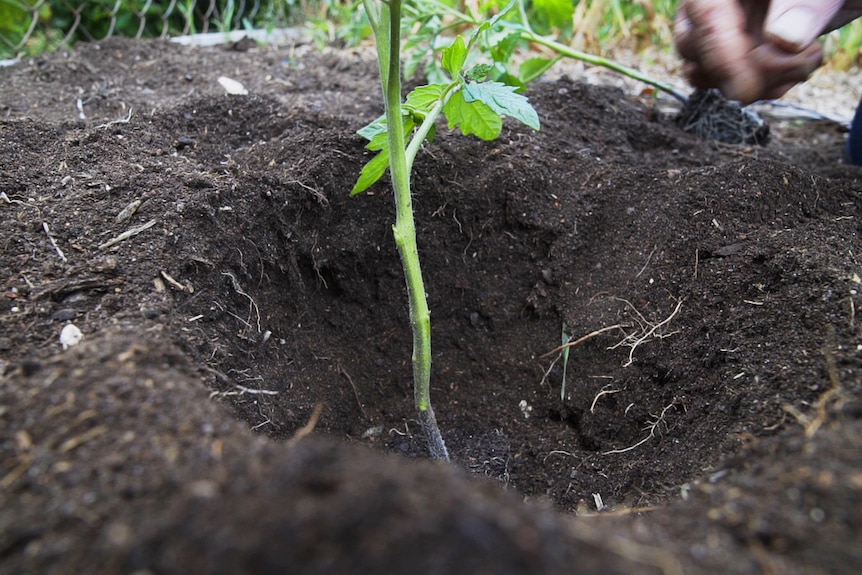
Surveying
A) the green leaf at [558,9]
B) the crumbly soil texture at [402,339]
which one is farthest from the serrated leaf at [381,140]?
the green leaf at [558,9]

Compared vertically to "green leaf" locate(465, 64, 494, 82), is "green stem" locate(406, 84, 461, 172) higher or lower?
lower

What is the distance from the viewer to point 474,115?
129 cm

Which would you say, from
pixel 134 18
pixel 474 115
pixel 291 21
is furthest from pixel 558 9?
pixel 134 18

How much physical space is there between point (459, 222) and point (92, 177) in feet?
2.88

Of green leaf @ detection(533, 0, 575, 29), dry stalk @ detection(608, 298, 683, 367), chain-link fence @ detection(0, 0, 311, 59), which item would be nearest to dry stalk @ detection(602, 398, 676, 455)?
dry stalk @ detection(608, 298, 683, 367)

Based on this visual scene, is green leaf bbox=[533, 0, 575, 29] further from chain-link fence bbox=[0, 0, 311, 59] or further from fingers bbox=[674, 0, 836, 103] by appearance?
chain-link fence bbox=[0, 0, 311, 59]

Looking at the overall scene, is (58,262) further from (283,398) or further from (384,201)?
(384,201)

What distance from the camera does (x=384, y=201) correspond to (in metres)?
1.75

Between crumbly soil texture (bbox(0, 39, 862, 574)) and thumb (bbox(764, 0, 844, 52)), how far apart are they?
416 mm

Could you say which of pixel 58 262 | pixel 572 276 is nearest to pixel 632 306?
pixel 572 276

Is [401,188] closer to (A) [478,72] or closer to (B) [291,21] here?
(A) [478,72]

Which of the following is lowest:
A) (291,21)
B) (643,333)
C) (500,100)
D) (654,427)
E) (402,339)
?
(402,339)

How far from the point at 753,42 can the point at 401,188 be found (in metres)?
0.79

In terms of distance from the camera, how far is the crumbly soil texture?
72 cm
